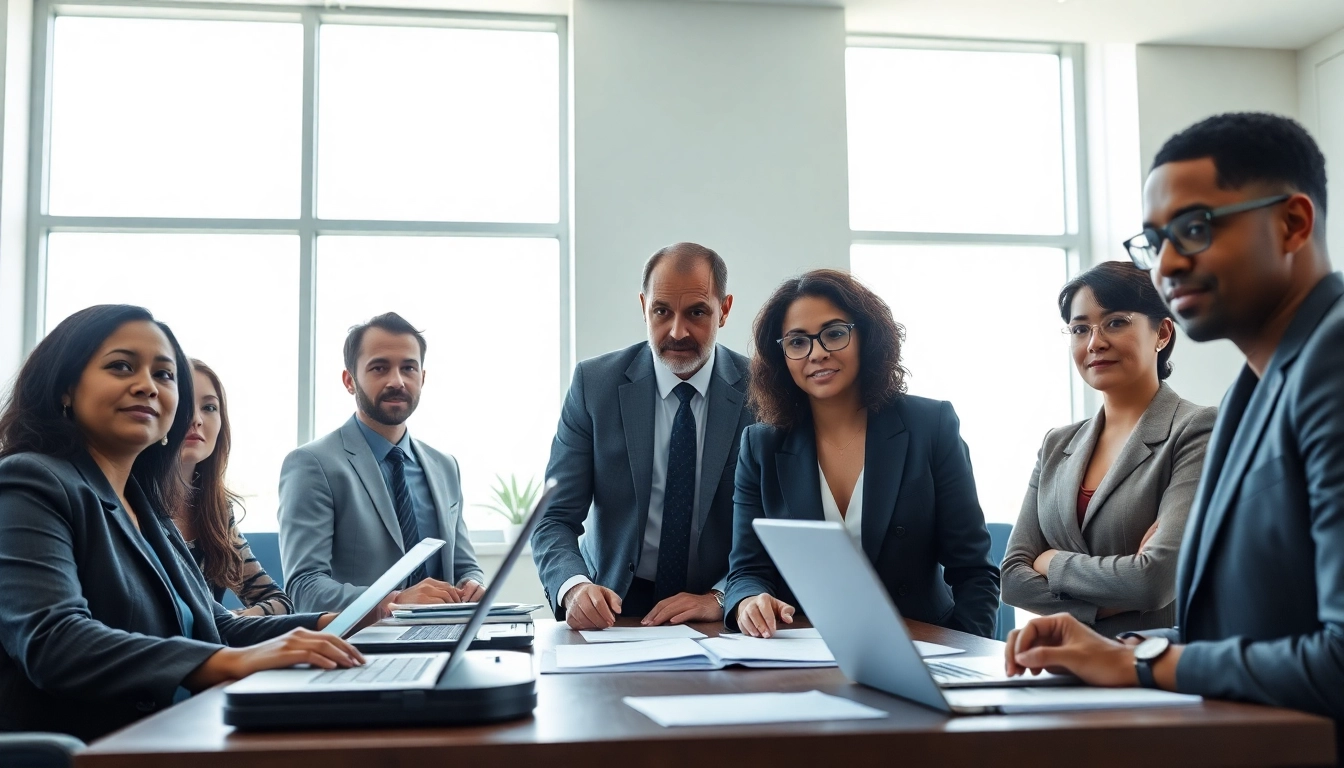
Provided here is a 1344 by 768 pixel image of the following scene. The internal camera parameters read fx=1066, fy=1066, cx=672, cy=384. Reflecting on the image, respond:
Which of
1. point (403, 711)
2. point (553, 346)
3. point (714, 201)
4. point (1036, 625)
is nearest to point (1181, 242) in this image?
point (1036, 625)

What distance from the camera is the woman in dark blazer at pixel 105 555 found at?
164cm

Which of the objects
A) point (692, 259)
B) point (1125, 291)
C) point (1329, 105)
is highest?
point (1329, 105)

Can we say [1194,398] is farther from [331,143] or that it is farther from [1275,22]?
[331,143]

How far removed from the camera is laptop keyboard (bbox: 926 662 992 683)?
1.33 m

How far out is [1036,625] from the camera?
1.37 m

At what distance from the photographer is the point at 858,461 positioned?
2.42 meters

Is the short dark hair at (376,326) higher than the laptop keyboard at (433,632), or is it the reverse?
the short dark hair at (376,326)

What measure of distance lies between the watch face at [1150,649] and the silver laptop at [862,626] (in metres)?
0.09

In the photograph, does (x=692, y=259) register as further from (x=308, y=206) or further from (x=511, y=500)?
(x=308, y=206)

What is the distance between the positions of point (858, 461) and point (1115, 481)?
23.7 inches

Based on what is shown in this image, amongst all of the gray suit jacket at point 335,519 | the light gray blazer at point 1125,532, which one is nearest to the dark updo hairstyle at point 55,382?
the gray suit jacket at point 335,519

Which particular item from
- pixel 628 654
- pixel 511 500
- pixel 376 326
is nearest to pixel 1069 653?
pixel 628 654

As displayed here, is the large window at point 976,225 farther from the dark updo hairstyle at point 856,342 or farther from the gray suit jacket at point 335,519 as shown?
the dark updo hairstyle at point 856,342

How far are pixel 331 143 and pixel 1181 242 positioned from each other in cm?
506
